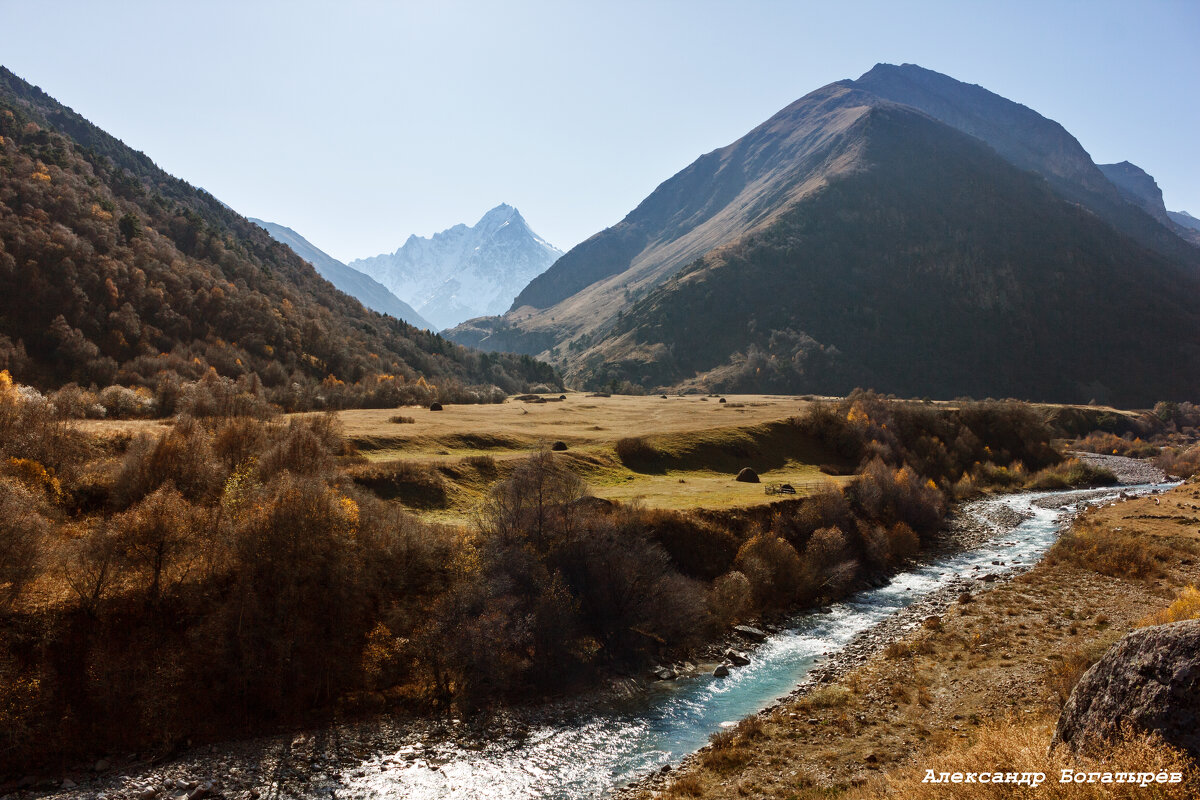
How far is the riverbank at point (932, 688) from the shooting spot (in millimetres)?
19953

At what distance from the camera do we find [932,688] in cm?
2580

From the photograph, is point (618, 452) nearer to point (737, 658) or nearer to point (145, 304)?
point (737, 658)

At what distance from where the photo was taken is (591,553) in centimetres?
3216

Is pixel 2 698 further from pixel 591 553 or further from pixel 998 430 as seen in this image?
pixel 998 430

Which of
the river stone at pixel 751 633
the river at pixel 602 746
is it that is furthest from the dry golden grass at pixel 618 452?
the river at pixel 602 746

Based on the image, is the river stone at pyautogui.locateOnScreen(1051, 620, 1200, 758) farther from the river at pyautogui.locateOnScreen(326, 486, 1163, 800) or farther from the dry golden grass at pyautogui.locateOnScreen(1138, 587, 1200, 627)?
the dry golden grass at pyautogui.locateOnScreen(1138, 587, 1200, 627)

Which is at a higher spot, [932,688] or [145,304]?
[145,304]

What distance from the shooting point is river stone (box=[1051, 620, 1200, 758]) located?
36.4 ft

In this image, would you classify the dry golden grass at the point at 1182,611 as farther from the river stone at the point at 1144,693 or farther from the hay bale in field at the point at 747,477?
the hay bale in field at the point at 747,477

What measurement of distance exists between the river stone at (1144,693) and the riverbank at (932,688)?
2.36 metres

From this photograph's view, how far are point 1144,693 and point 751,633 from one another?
24522mm

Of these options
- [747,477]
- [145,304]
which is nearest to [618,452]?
[747,477]

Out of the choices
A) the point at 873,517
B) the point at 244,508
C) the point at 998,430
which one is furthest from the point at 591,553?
the point at 998,430

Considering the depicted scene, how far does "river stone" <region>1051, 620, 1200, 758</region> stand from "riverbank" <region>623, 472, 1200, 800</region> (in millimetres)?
2362
